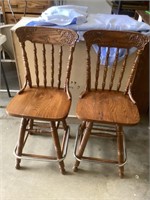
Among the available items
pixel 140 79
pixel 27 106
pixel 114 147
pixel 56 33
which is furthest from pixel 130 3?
pixel 27 106

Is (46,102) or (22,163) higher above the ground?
(46,102)

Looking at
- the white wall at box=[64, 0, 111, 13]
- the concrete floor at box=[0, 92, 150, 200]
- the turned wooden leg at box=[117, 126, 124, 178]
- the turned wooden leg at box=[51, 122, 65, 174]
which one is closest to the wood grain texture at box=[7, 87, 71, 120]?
the turned wooden leg at box=[51, 122, 65, 174]

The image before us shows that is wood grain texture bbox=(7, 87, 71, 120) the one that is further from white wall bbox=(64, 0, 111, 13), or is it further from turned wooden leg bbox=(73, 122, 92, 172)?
white wall bbox=(64, 0, 111, 13)

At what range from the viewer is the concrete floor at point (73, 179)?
4.47 feet

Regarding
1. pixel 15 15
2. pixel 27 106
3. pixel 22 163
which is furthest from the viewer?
pixel 15 15

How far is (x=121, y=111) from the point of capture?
1274 mm

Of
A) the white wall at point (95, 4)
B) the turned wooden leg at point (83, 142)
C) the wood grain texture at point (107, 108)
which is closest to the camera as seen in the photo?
the wood grain texture at point (107, 108)

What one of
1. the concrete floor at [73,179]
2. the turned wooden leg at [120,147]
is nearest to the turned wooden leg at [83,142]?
the concrete floor at [73,179]

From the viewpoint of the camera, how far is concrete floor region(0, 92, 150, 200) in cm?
136

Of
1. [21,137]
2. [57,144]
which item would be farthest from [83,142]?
[21,137]

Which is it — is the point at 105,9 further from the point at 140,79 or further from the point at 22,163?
the point at 22,163

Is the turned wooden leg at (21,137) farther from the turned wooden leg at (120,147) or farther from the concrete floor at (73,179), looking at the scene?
the turned wooden leg at (120,147)

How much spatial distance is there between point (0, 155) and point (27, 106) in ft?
1.96

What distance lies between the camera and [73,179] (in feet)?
4.78
